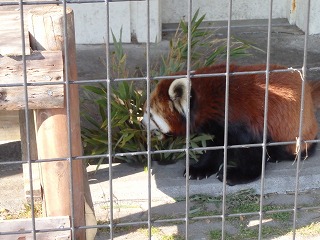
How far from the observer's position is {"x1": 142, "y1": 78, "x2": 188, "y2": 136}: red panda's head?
443cm

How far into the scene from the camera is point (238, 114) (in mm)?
4410

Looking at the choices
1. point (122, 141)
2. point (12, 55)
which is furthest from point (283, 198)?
point (12, 55)

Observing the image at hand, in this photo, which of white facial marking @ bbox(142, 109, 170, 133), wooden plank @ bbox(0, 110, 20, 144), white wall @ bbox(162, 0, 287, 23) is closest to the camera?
wooden plank @ bbox(0, 110, 20, 144)

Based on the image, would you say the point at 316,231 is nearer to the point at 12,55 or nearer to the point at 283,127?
the point at 283,127

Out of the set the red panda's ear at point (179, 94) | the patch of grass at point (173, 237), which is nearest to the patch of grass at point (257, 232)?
the patch of grass at point (173, 237)

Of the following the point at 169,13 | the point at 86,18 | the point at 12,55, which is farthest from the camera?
the point at 169,13

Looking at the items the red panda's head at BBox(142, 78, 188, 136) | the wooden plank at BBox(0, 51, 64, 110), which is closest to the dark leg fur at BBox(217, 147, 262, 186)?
the red panda's head at BBox(142, 78, 188, 136)

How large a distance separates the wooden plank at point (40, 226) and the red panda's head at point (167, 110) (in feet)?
4.20

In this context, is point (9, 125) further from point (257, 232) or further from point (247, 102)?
point (257, 232)

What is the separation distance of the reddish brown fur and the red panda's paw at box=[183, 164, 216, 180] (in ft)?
0.88

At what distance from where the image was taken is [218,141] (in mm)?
4559

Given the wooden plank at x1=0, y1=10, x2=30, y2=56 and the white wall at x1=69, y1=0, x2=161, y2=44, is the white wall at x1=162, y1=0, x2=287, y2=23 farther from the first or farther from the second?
the wooden plank at x1=0, y1=10, x2=30, y2=56

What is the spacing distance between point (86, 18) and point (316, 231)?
13.8 feet

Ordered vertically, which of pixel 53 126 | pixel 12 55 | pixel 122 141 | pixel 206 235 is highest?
pixel 12 55
